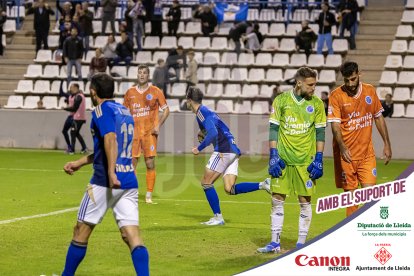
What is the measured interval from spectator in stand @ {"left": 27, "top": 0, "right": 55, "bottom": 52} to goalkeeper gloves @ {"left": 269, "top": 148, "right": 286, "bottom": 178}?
24163mm

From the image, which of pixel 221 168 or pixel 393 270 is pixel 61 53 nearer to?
pixel 221 168

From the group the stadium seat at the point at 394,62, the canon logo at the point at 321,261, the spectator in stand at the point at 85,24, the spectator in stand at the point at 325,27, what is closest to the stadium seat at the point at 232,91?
the spectator in stand at the point at 325,27

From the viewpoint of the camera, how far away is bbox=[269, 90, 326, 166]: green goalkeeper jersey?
12.7m

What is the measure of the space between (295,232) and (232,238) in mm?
1126

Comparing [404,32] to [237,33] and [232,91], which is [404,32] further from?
[232,91]

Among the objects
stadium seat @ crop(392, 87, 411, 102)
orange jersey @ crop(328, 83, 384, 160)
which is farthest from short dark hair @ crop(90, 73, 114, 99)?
stadium seat @ crop(392, 87, 411, 102)

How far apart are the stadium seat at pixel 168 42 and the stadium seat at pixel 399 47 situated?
7.57 metres

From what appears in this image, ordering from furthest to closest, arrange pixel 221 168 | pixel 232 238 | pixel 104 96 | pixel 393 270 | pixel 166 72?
pixel 166 72
pixel 221 168
pixel 232 238
pixel 104 96
pixel 393 270

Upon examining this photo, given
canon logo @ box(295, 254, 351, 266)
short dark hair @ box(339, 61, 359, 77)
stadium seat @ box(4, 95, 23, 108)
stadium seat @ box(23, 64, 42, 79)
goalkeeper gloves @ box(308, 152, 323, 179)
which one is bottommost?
stadium seat @ box(4, 95, 23, 108)

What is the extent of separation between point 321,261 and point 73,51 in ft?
83.7

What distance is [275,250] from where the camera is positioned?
1277 centimetres

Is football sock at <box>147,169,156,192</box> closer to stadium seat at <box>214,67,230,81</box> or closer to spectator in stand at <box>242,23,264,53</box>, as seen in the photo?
stadium seat at <box>214,67,230,81</box>

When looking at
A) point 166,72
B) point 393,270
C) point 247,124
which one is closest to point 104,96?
point 393,270

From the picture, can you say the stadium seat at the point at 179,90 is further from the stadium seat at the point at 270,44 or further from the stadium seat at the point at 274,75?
the stadium seat at the point at 270,44
